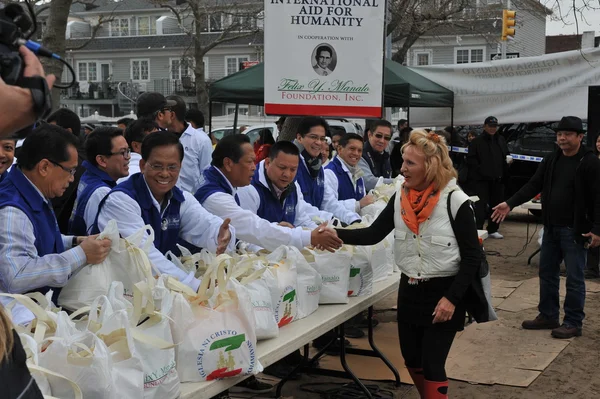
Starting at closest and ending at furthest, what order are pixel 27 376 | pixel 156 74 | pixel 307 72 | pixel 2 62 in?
1. pixel 2 62
2. pixel 27 376
3. pixel 307 72
4. pixel 156 74

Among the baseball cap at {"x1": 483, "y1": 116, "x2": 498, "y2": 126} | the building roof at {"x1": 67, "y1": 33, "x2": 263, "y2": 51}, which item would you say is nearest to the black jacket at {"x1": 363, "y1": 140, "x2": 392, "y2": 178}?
the baseball cap at {"x1": 483, "y1": 116, "x2": 498, "y2": 126}

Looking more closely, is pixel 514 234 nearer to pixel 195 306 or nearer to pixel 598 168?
pixel 598 168

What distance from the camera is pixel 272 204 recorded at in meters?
5.58

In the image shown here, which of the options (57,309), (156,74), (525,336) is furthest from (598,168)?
(156,74)

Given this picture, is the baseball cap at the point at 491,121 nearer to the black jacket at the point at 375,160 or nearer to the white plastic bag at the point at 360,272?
the black jacket at the point at 375,160

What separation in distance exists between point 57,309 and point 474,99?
37.9 feet

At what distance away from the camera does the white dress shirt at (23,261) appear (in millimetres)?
3279

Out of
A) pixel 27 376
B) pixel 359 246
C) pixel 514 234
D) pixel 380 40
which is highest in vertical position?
pixel 380 40

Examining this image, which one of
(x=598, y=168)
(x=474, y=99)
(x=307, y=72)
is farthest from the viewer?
(x=474, y=99)

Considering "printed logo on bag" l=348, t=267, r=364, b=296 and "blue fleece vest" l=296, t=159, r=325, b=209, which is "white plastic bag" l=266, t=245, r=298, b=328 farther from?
"blue fleece vest" l=296, t=159, r=325, b=209

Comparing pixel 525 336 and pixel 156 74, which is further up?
pixel 156 74

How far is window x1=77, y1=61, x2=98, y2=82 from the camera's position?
62.0 metres

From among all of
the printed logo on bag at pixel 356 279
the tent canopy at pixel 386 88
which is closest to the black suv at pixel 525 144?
the tent canopy at pixel 386 88

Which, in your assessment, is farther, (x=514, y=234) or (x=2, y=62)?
(x=514, y=234)
